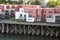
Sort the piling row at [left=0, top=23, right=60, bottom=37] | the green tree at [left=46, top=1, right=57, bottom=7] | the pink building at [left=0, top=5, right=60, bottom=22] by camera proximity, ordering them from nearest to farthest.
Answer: the piling row at [left=0, top=23, right=60, bottom=37] < the pink building at [left=0, top=5, right=60, bottom=22] < the green tree at [left=46, top=1, right=57, bottom=7]

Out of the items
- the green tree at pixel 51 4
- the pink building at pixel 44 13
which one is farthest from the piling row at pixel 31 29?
the green tree at pixel 51 4

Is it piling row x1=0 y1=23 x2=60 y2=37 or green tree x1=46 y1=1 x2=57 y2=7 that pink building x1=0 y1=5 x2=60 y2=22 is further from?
green tree x1=46 y1=1 x2=57 y2=7

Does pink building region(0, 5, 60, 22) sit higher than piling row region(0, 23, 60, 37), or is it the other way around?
pink building region(0, 5, 60, 22)

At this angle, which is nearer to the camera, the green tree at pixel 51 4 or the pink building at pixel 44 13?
the pink building at pixel 44 13

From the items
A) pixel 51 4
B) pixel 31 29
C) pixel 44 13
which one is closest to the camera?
pixel 31 29

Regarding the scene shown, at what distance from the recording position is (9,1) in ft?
215

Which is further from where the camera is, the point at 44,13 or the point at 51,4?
the point at 51,4

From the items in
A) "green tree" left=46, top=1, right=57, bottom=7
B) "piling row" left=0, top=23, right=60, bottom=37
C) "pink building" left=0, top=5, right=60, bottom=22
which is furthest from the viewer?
"green tree" left=46, top=1, right=57, bottom=7

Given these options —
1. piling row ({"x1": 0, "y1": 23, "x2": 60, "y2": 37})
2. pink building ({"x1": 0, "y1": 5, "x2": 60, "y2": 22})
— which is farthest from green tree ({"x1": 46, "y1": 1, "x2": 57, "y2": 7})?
piling row ({"x1": 0, "y1": 23, "x2": 60, "y2": 37})

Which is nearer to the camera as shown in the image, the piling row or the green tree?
the piling row

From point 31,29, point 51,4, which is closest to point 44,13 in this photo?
point 31,29

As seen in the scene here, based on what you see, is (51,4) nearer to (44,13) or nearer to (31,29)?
(44,13)

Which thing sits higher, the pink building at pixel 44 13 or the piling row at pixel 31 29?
the pink building at pixel 44 13

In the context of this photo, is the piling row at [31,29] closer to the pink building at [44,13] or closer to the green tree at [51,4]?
the pink building at [44,13]
